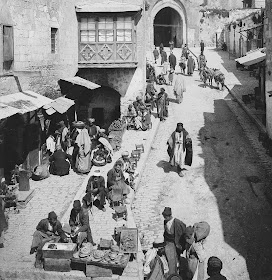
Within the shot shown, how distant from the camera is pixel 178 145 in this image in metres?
12.7

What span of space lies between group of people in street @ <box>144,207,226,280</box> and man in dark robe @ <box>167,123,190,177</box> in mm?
4695

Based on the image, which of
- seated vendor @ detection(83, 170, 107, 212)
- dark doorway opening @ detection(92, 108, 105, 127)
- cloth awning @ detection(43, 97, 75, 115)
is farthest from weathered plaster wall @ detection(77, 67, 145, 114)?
seated vendor @ detection(83, 170, 107, 212)

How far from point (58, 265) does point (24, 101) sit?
6.31m

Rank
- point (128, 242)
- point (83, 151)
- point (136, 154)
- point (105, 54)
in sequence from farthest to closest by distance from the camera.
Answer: point (105, 54), point (136, 154), point (83, 151), point (128, 242)

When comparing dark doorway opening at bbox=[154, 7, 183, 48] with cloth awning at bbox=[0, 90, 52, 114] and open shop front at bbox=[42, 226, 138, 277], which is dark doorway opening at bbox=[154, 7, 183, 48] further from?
open shop front at bbox=[42, 226, 138, 277]

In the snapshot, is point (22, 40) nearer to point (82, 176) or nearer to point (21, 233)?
point (82, 176)

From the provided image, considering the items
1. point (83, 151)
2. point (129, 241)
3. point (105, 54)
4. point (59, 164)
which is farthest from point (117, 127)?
point (129, 241)

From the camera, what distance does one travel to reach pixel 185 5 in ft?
119

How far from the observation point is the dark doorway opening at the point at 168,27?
3834 centimetres

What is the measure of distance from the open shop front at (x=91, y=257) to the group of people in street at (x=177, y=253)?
75cm

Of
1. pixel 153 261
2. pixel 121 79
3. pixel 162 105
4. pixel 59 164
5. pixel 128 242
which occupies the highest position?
pixel 121 79

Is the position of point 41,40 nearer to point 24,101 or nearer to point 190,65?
point 24,101

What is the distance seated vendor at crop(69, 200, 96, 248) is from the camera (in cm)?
873

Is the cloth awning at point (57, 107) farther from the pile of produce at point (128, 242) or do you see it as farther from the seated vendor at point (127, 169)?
the pile of produce at point (128, 242)
